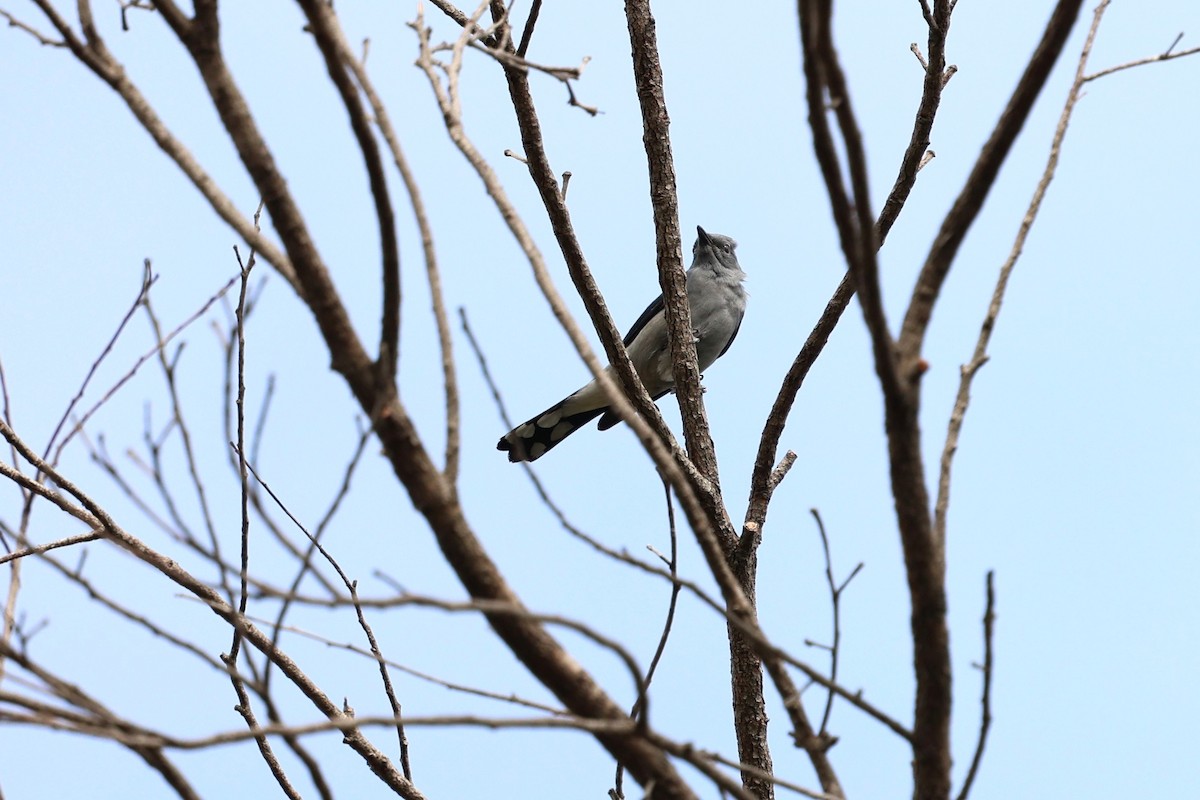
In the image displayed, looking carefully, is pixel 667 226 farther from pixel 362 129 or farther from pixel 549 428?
pixel 549 428

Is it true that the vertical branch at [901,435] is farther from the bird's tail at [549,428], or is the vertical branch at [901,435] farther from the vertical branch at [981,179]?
the bird's tail at [549,428]

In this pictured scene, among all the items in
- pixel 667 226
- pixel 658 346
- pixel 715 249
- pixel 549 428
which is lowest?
pixel 667 226

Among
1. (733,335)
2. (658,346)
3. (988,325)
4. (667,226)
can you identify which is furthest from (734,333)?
(988,325)

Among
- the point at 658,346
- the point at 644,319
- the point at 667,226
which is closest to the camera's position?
the point at 667,226

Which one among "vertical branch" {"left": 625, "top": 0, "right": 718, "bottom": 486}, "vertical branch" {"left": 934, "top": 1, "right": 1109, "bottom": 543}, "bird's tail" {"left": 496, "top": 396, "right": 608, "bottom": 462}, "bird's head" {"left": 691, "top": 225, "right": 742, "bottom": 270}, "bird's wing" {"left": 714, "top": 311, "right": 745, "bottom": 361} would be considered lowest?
"vertical branch" {"left": 934, "top": 1, "right": 1109, "bottom": 543}

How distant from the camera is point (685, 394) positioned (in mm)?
4484

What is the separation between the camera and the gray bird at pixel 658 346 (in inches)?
333

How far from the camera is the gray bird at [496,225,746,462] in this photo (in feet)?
27.8

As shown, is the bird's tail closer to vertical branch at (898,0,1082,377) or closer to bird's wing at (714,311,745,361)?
bird's wing at (714,311,745,361)

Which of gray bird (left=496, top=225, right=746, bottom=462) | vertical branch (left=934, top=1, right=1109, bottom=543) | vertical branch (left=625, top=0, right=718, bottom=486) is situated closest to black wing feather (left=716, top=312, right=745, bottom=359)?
gray bird (left=496, top=225, right=746, bottom=462)

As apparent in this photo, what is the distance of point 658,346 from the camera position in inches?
335

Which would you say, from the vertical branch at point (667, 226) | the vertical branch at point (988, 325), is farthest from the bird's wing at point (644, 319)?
the vertical branch at point (988, 325)

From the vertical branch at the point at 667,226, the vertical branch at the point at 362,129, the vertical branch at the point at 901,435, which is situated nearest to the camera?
the vertical branch at the point at 901,435

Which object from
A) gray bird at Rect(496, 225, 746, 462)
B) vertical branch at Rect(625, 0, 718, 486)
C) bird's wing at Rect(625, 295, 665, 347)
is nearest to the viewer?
vertical branch at Rect(625, 0, 718, 486)
